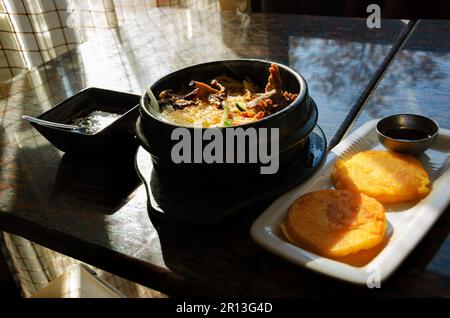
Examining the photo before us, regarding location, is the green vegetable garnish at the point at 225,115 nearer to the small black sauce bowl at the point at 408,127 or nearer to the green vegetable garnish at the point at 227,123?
the green vegetable garnish at the point at 227,123

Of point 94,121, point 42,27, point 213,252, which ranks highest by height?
point 42,27

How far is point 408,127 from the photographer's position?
4.15ft

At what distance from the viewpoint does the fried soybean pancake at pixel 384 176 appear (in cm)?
105

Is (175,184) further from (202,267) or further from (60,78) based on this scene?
(60,78)

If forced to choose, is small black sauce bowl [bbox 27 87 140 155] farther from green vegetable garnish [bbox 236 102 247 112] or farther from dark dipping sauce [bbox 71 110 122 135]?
green vegetable garnish [bbox 236 102 247 112]

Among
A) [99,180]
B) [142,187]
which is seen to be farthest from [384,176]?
[99,180]

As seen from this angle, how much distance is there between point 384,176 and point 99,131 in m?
0.81

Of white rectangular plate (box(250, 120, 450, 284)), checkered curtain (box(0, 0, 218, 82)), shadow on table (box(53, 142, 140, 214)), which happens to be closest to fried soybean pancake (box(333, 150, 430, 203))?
white rectangular plate (box(250, 120, 450, 284))

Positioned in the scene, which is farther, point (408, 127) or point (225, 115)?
point (408, 127)

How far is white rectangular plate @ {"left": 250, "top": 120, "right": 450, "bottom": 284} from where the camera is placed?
0.84 m

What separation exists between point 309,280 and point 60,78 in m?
1.62

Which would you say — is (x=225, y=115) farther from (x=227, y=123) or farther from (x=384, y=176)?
(x=384, y=176)

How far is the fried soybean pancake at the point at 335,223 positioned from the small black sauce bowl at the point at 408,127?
249mm

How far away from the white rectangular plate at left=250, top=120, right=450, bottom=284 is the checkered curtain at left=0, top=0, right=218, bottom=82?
1.87 metres
